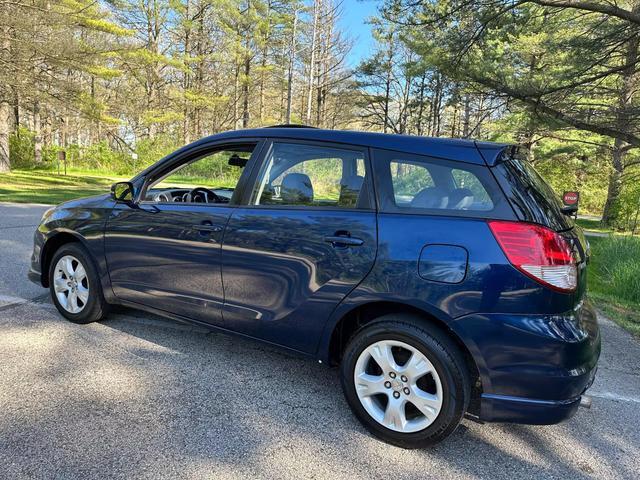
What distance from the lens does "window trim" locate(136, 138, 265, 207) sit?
3.06 metres

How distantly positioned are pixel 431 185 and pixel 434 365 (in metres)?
0.99

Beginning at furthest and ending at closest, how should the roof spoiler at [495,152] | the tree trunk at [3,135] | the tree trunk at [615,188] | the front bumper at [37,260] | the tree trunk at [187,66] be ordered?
the tree trunk at [187,66] → the tree trunk at [3,135] → the tree trunk at [615,188] → the front bumper at [37,260] → the roof spoiler at [495,152]

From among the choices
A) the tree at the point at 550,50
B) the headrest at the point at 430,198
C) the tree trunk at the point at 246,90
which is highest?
the tree trunk at the point at 246,90

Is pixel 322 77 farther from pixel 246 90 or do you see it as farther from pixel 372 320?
pixel 372 320

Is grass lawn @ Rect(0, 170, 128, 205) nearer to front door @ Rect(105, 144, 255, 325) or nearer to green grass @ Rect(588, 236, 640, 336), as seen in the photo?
front door @ Rect(105, 144, 255, 325)

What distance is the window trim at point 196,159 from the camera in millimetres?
3059

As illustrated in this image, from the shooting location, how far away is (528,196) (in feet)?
7.68

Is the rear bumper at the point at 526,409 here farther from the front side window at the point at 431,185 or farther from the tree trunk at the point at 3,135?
the tree trunk at the point at 3,135

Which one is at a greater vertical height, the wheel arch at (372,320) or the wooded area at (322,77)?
the wooded area at (322,77)

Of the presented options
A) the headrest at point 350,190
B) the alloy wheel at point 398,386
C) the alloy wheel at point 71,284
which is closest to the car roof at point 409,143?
the headrest at point 350,190

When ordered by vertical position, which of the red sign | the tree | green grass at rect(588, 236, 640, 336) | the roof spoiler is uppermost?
the tree

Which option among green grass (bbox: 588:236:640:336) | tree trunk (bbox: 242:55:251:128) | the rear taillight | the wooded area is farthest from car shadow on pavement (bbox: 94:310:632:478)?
tree trunk (bbox: 242:55:251:128)

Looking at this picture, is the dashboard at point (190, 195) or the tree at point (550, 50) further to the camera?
the tree at point (550, 50)

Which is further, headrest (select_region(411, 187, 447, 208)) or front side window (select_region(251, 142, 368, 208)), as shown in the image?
front side window (select_region(251, 142, 368, 208))
